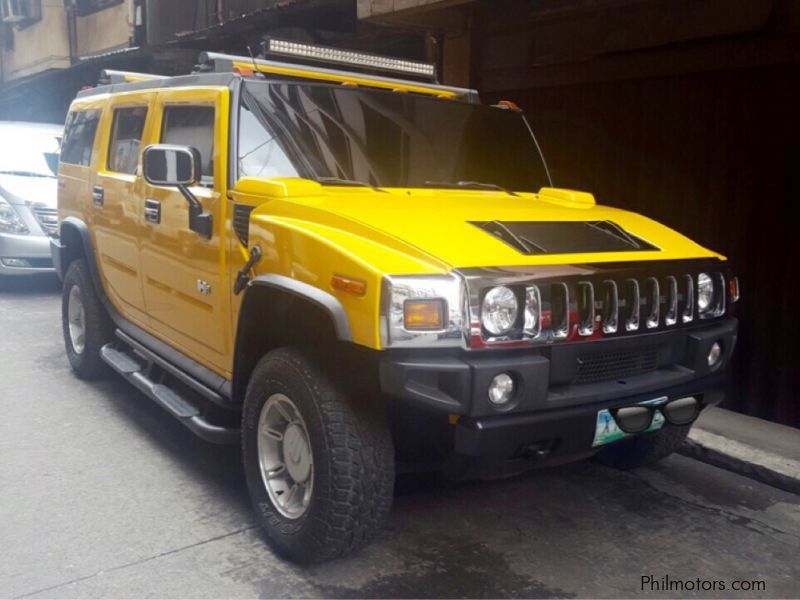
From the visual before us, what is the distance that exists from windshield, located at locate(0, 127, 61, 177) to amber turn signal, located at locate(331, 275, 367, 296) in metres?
8.12

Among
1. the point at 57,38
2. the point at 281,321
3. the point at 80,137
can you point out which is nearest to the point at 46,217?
the point at 80,137

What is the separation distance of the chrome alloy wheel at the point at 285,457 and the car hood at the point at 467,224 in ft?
2.64

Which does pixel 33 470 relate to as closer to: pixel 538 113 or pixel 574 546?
pixel 574 546

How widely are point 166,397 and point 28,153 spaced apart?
745 cm

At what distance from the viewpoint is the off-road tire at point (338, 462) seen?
327 cm

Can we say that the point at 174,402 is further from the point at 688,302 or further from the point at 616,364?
the point at 688,302

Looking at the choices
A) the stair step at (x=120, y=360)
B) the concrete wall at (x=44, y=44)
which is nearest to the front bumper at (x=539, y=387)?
the stair step at (x=120, y=360)

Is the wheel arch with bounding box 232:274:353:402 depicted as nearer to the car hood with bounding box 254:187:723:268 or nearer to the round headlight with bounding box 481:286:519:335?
the car hood with bounding box 254:187:723:268

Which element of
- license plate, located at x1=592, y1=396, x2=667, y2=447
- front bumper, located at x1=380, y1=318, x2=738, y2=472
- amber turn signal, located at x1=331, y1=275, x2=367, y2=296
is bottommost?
license plate, located at x1=592, y1=396, x2=667, y2=447

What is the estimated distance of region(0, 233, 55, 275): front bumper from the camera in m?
9.55

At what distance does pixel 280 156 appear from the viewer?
4102 millimetres

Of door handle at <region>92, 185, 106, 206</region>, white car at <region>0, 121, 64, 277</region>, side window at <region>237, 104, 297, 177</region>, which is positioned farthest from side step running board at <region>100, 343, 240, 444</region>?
white car at <region>0, 121, 64, 277</region>

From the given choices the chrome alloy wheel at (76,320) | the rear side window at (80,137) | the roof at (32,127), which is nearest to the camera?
the rear side window at (80,137)

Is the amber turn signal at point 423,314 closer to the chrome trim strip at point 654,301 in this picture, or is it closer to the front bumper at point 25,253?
the chrome trim strip at point 654,301
